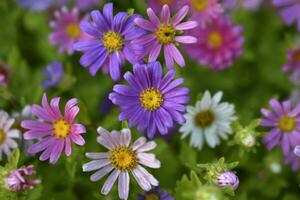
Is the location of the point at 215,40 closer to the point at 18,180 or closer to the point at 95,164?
the point at 95,164

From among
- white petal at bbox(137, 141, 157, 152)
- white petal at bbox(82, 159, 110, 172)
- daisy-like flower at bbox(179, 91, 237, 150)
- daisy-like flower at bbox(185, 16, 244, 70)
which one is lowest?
white petal at bbox(82, 159, 110, 172)

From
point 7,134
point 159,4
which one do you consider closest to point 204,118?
point 159,4

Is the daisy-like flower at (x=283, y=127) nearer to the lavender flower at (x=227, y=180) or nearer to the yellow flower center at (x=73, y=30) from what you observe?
the lavender flower at (x=227, y=180)

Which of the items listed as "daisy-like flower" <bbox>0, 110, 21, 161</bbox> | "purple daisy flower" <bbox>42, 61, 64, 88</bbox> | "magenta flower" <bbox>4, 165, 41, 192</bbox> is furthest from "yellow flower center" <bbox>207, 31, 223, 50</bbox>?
"magenta flower" <bbox>4, 165, 41, 192</bbox>

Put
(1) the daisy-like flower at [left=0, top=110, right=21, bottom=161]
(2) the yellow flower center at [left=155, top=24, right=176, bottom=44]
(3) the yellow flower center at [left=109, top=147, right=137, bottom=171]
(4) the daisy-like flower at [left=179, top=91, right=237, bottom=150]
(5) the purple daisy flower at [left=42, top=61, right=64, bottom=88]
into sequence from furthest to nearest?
(5) the purple daisy flower at [left=42, top=61, right=64, bottom=88], (4) the daisy-like flower at [left=179, top=91, right=237, bottom=150], (1) the daisy-like flower at [left=0, top=110, right=21, bottom=161], (2) the yellow flower center at [left=155, top=24, right=176, bottom=44], (3) the yellow flower center at [left=109, top=147, right=137, bottom=171]

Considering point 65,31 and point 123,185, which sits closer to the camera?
point 123,185

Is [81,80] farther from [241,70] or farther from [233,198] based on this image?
[233,198]

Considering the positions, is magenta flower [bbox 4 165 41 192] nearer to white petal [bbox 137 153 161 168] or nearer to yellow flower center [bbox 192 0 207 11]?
white petal [bbox 137 153 161 168]
